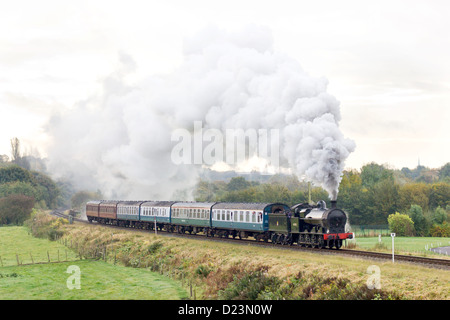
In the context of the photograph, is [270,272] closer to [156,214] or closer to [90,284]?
[90,284]

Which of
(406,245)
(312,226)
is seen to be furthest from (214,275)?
(406,245)

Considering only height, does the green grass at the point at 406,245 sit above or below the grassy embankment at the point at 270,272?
below

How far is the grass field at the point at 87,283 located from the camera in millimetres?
25625

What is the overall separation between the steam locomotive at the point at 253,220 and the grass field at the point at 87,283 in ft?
25.4

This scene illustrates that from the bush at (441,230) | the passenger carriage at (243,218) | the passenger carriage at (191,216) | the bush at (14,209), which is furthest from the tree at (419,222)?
the bush at (14,209)

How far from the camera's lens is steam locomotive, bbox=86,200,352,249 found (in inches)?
1112

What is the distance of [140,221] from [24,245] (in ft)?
44.7

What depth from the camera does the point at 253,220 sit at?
33.6m

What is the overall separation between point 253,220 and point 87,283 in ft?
40.7

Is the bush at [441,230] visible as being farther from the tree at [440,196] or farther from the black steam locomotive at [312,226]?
the black steam locomotive at [312,226]

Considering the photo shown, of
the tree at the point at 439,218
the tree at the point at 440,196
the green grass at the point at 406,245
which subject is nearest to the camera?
the green grass at the point at 406,245

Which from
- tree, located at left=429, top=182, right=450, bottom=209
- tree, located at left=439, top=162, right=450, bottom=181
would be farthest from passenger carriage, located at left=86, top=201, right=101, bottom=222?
tree, located at left=439, top=162, right=450, bottom=181
